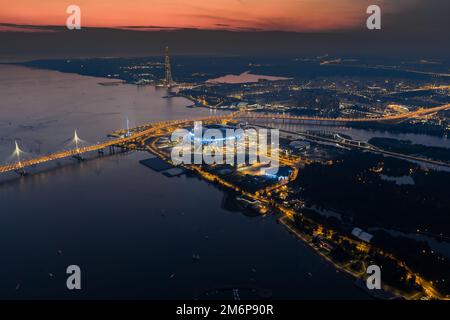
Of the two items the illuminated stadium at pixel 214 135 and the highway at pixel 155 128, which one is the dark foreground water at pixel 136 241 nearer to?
the highway at pixel 155 128

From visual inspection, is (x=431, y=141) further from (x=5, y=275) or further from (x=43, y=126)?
(x=43, y=126)

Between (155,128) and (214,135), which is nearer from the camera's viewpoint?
(214,135)

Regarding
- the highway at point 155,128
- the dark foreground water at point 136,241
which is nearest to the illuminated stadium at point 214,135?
the highway at point 155,128

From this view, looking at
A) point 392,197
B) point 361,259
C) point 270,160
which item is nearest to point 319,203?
point 392,197

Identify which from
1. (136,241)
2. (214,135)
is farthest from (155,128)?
(136,241)

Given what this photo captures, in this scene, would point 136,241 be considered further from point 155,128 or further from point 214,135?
point 155,128

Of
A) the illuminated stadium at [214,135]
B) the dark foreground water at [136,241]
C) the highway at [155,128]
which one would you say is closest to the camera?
the dark foreground water at [136,241]

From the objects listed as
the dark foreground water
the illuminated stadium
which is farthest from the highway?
the illuminated stadium

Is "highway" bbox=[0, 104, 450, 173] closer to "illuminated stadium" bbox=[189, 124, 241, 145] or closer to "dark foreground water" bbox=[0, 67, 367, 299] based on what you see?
"dark foreground water" bbox=[0, 67, 367, 299]
